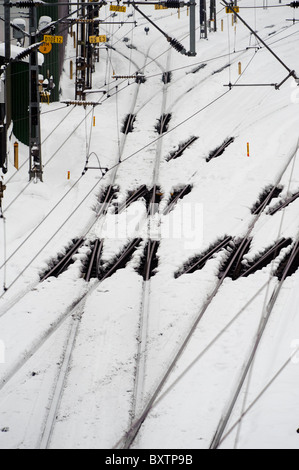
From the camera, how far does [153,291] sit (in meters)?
14.5

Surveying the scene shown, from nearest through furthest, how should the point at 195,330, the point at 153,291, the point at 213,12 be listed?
1. the point at 195,330
2. the point at 153,291
3. the point at 213,12

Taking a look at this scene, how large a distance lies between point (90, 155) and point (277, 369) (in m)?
14.8

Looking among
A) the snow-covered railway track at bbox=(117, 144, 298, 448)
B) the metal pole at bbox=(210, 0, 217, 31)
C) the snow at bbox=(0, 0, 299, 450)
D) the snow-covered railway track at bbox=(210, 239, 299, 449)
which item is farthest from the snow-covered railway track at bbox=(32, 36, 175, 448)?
the metal pole at bbox=(210, 0, 217, 31)

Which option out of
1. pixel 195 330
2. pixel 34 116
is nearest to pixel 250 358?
pixel 195 330

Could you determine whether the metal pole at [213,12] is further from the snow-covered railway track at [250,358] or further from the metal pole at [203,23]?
the snow-covered railway track at [250,358]

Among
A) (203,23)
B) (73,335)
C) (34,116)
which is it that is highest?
(203,23)

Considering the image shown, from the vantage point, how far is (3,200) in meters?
19.4

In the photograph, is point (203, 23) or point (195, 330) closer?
point (195, 330)

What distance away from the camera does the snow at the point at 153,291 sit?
32.4ft

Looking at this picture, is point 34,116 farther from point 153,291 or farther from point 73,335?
point 73,335

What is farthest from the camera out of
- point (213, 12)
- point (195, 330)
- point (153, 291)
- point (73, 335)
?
point (213, 12)

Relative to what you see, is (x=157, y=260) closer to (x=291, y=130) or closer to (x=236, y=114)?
(x=291, y=130)

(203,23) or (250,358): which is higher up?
(203,23)
